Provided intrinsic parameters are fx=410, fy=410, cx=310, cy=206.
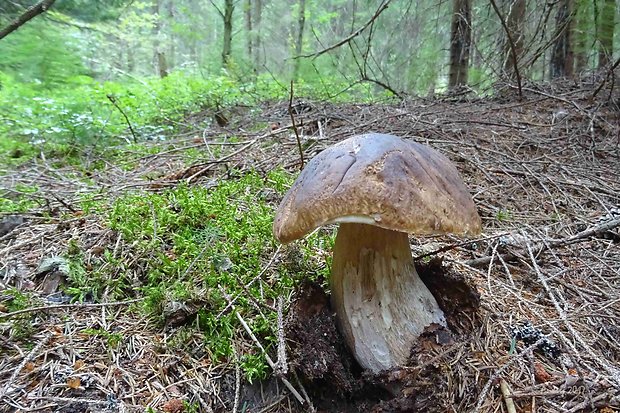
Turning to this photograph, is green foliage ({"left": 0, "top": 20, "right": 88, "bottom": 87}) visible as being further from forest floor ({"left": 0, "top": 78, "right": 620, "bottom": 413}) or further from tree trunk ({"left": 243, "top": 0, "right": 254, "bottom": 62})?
tree trunk ({"left": 243, "top": 0, "right": 254, "bottom": 62})

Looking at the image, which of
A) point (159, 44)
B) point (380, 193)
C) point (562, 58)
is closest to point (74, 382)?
point (380, 193)

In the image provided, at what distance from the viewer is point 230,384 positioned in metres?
1.66

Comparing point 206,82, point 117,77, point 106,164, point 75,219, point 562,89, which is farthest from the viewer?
point 117,77

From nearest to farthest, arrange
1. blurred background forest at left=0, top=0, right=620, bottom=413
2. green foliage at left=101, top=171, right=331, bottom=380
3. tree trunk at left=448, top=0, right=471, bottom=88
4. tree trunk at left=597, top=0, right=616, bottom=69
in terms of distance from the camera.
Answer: blurred background forest at left=0, top=0, right=620, bottom=413 < green foliage at left=101, top=171, right=331, bottom=380 < tree trunk at left=597, top=0, right=616, bottom=69 < tree trunk at left=448, top=0, right=471, bottom=88

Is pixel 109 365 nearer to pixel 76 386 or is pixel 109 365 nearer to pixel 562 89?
pixel 76 386

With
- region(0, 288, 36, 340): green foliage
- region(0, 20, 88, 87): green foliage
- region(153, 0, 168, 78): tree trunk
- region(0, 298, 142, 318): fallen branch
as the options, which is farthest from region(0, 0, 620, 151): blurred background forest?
region(153, 0, 168, 78): tree trunk

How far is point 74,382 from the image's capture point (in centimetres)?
156

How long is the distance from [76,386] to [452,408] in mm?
1393

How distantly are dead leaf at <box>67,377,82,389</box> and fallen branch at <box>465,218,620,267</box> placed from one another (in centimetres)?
207

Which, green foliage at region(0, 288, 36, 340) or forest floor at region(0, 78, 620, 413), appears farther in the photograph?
green foliage at region(0, 288, 36, 340)

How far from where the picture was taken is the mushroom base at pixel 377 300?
1.61 meters

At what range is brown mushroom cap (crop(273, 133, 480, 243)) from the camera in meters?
1.33

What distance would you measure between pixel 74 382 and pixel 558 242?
2752 mm

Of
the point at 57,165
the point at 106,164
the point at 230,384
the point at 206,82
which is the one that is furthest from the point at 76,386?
the point at 206,82
